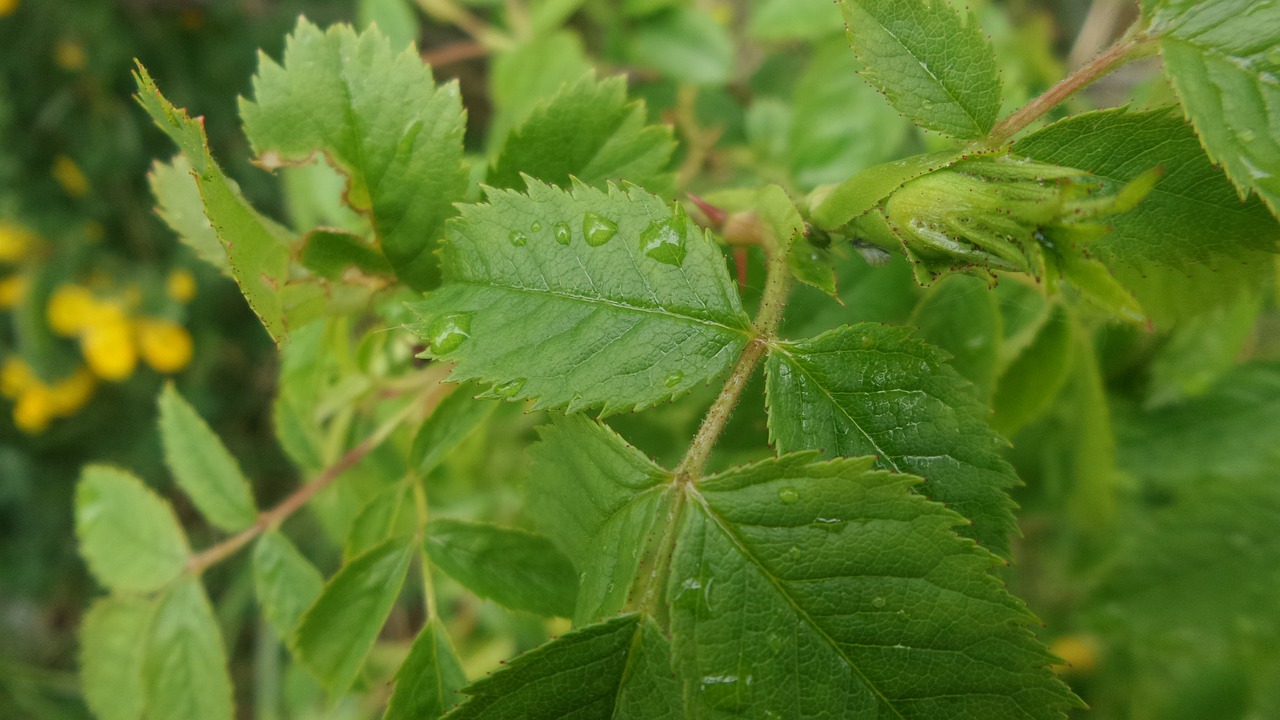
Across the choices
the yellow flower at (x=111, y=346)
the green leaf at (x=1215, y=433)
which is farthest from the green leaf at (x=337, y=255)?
the yellow flower at (x=111, y=346)

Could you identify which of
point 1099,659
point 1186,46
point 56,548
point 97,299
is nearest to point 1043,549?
point 1099,659

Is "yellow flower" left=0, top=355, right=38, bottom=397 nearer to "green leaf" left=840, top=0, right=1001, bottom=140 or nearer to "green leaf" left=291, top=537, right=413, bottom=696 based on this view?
"green leaf" left=291, top=537, right=413, bottom=696

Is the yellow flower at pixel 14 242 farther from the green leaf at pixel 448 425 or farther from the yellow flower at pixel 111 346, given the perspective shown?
the green leaf at pixel 448 425

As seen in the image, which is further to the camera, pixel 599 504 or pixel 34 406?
pixel 34 406

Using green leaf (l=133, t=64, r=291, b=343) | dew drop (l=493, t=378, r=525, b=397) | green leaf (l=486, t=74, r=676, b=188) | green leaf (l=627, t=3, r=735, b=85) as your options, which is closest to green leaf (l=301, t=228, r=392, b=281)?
green leaf (l=133, t=64, r=291, b=343)

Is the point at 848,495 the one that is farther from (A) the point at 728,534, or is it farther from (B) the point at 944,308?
(B) the point at 944,308

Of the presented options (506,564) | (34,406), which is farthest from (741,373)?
(34,406)

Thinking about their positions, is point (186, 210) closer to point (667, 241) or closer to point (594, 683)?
point (667, 241)
